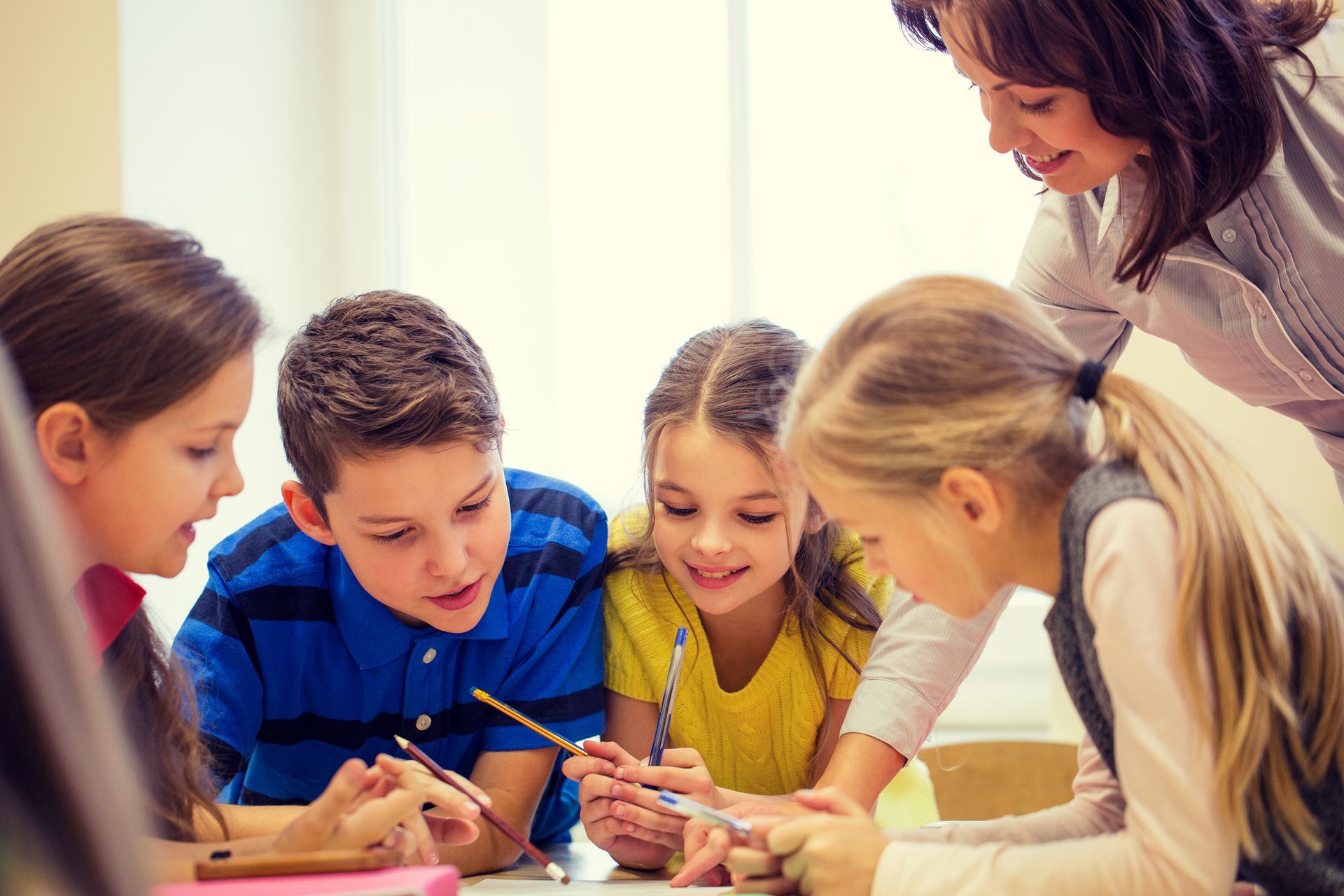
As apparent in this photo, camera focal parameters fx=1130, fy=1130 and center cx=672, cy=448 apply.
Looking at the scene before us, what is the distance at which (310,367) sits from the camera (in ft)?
3.96

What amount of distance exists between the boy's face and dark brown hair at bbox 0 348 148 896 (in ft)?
2.44

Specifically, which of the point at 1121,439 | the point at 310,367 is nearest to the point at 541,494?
the point at 310,367

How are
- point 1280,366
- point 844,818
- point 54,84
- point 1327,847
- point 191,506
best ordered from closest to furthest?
point 1327,847 → point 844,818 → point 191,506 → point 1280,366 → point 54,84

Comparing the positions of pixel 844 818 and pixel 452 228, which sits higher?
pixel 452 228

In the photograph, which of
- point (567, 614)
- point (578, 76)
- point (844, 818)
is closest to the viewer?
point (844, 818)

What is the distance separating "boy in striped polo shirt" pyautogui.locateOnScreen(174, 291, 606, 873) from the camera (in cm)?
116

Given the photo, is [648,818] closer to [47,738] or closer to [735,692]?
[735,692]

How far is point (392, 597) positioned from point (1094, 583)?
741 mm

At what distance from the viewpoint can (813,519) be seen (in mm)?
1351

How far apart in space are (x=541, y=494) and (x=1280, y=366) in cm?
84

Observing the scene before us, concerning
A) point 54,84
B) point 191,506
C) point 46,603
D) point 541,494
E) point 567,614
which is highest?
point 54,84

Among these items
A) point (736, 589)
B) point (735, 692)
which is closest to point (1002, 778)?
point (735, 692)

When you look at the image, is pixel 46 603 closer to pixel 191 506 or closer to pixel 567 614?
pixel 191 506

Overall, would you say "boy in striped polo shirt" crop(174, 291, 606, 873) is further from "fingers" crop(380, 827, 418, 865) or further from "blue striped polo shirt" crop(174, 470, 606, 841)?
"fingers" crop(380, 827, 418, 865)
